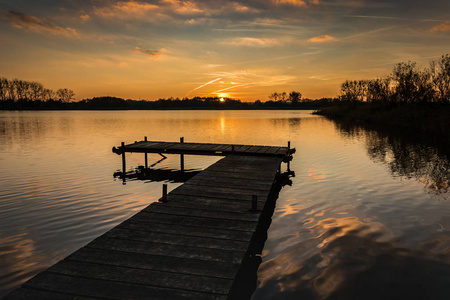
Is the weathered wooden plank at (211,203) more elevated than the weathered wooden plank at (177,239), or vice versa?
the weathered wooden plank at (211,203)

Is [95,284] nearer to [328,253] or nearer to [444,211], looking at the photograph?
[328,253]

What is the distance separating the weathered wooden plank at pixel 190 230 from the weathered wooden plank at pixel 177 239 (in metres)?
0.18

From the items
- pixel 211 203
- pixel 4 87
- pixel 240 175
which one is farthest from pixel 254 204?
pixel 4 87

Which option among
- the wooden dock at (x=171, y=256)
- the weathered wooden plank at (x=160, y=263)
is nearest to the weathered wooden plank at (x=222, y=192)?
the wooden dock at (x=171, y=256)

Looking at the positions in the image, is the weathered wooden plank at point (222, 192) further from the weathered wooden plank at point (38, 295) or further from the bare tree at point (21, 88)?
the bare tree at point (21, 88)

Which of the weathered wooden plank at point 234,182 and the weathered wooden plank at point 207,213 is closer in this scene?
the weathered wooden plank at point 207,213

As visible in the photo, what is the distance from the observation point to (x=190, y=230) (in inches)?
306

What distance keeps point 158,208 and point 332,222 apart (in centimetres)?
609

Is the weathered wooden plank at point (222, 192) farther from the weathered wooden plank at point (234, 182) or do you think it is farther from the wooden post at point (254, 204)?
the wooden post at point (254, 204)

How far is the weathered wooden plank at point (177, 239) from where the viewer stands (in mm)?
6859

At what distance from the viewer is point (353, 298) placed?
655 cm

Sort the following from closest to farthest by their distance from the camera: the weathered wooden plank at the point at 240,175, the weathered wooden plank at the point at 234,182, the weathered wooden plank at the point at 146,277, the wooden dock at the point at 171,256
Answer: the wooden dock at the point at 171,256 → the weathered wooden plank at the point at 146,277 → the weathered wooden plank at the point at 234,182 → the weathered wooden plank at the point at 240,175

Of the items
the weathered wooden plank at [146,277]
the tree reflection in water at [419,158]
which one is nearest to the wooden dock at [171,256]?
the weathered wooden plank at [146,277]

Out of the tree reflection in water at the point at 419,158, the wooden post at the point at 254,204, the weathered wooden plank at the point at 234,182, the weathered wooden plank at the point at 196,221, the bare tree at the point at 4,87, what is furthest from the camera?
the bare tree at the point at 4,87
